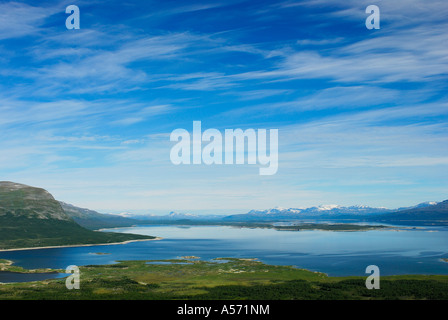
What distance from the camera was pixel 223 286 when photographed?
11350 centimetres

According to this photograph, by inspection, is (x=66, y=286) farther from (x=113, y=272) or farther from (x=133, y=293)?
(x=113, y=272)

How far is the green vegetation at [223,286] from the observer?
98.8 m

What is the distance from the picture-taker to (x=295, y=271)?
474 ft

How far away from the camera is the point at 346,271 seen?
14638 centimetres

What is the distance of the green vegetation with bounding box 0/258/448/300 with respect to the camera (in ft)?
324

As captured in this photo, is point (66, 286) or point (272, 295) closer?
point (272, 295)
